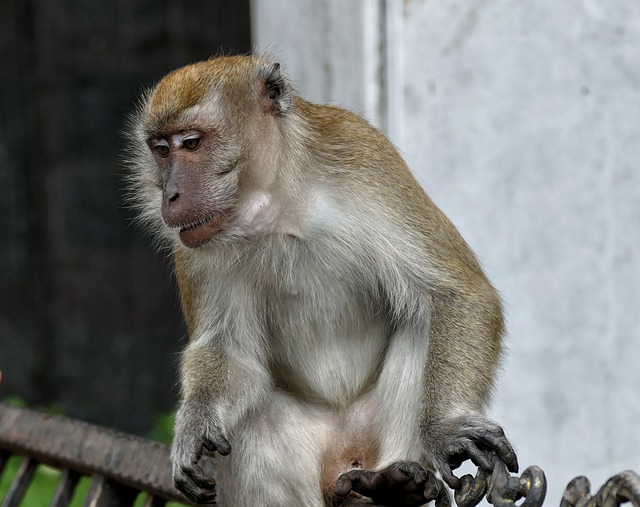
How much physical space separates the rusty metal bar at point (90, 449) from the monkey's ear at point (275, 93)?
131 cm

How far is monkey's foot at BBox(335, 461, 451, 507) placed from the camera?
146 inches

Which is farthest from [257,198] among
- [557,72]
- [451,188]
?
[557,72]

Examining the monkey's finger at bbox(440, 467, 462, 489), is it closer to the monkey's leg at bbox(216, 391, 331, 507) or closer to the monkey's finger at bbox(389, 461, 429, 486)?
the monkey's finger at bbox(389, 461, 429, 486)

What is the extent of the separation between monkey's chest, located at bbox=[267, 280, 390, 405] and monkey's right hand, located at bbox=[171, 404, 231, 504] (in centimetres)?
40

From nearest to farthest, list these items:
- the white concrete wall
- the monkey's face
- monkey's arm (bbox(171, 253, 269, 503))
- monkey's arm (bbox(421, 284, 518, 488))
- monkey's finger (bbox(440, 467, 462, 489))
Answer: monkey's finger (bbox(440, 467, 462, 489))
monkey's arm (bbox(421, 284, 518, 488))
the monkey's face
monkey's arm (bbox(171, 253, 269, 503))
the white concrete wall

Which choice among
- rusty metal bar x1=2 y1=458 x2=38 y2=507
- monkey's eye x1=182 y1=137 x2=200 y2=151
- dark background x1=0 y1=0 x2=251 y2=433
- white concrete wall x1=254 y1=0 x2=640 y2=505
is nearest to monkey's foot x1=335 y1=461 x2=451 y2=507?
monkey's eye x1=182 y1=137 x2=200 y2=151

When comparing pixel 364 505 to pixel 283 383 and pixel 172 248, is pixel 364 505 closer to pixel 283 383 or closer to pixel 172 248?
pixel 283 383

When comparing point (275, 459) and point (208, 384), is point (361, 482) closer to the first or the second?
point (275, 459)

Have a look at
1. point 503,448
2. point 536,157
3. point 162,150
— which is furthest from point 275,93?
point 536,157

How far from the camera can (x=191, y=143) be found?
407 centimetres

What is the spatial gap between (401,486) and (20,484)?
1.89 metres

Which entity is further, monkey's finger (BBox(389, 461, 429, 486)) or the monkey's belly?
the monkey's belly

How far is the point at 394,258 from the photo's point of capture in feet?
13.7

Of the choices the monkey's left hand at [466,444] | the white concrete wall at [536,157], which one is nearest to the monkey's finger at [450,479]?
the monkey's left hand at [466,444]
